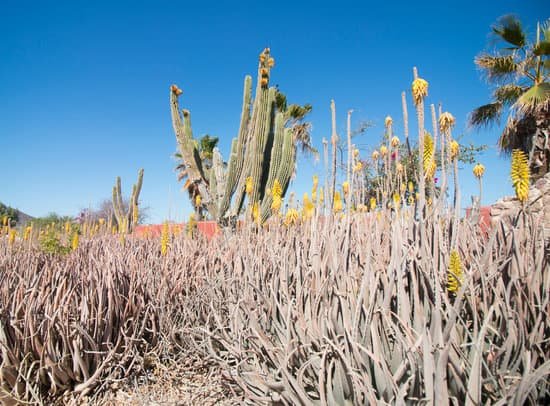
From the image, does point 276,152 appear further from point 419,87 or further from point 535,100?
point 535,100

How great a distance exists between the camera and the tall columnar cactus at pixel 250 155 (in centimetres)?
755

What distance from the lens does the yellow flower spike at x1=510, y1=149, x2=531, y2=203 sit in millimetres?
1310

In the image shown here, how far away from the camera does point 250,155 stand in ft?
25.0

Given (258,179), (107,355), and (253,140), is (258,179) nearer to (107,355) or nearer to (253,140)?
(253,140)

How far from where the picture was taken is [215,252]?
10.2 ft

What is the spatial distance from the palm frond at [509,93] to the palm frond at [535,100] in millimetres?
632

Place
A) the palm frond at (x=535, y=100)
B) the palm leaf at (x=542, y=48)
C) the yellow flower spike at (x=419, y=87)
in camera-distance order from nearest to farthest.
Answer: the yellow flower spike at (x=419, y=87)
the palm frond at (x=535, y=100)
the palm leaf at (x=542, y=48)

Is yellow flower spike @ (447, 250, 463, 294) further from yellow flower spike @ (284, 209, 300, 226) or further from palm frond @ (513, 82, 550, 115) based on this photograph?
palm frond @ (513, 82, 550, 115)

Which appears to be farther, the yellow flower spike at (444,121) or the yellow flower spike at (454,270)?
the yellow flower spike at (444,121)

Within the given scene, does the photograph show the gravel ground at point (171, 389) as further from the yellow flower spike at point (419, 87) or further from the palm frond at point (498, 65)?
the palm frond at point (498, 65)

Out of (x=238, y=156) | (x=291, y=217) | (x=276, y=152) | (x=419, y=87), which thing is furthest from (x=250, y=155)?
(x=419, y=87)

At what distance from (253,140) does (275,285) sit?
6.17 m

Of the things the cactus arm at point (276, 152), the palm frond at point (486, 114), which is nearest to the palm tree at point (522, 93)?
the palm frond at point (486, 114)

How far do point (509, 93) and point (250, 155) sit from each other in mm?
8241
